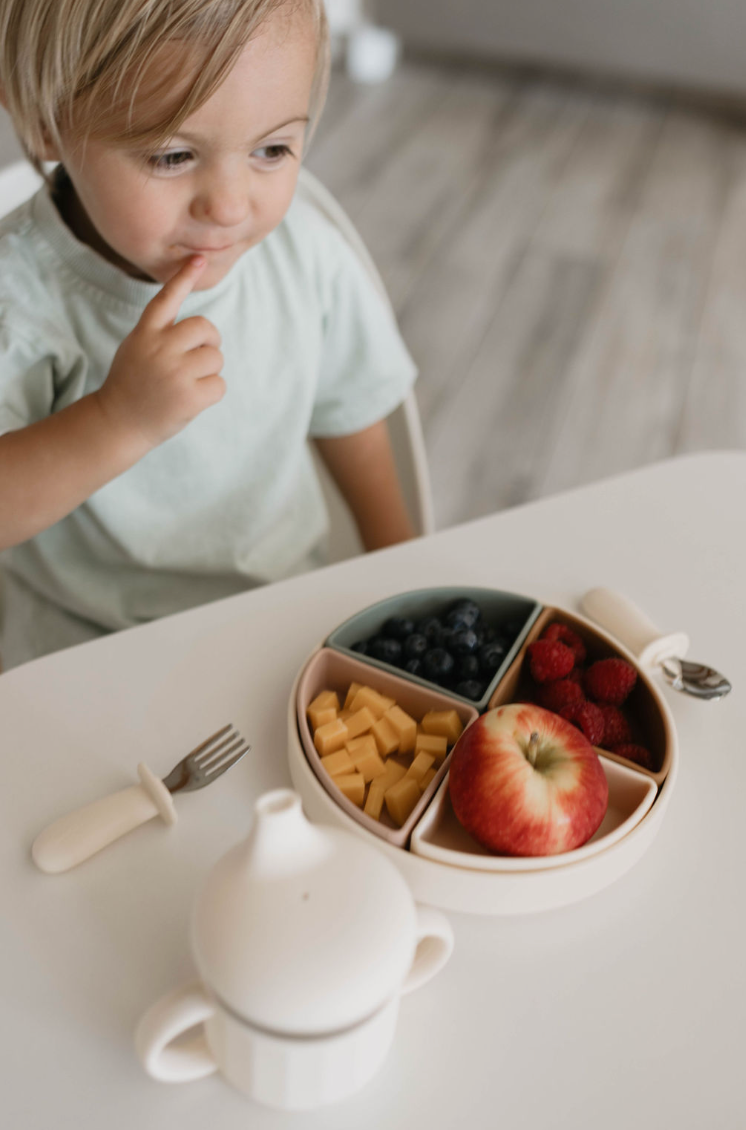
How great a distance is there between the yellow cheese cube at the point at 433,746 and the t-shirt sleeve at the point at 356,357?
0.51 m

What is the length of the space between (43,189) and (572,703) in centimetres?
60

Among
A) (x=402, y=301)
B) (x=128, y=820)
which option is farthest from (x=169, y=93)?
(x=402, y=301)

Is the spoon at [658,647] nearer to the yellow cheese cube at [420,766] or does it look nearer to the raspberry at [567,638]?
the raspberry at [567,638]

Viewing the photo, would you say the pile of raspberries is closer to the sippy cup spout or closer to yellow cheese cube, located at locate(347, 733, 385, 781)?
yellow cheese cube, located at locate(347, 733, 385, 781)

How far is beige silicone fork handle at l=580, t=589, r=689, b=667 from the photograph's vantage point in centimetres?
67

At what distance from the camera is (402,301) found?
8.30 ft

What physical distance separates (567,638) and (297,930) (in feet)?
1.06

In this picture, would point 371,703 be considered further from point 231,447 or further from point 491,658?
point 231,447

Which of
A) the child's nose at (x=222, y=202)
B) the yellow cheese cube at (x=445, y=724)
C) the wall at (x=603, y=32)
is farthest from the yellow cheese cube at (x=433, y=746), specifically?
the wall at (x=603, y=32)

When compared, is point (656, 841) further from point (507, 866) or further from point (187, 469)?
point (187, 469)

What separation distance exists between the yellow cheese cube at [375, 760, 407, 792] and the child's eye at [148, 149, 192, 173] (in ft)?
1.44

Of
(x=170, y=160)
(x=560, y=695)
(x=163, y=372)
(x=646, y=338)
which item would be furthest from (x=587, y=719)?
(x=646, y=338)

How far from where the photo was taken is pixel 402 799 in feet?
1.81

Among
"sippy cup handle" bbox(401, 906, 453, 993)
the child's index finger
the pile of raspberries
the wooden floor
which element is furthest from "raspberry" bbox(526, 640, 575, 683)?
the wooden floor
